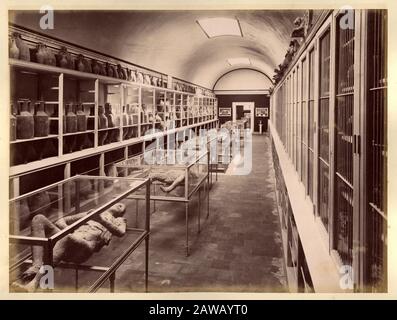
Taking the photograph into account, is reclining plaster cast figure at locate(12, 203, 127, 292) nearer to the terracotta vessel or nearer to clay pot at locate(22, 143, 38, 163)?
clay pot at locate(22, 143, 38, 163)

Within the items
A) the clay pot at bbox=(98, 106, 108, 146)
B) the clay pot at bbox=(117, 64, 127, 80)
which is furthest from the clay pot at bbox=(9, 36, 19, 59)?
the clay pot at bbox=(117, 64, 127, 80)

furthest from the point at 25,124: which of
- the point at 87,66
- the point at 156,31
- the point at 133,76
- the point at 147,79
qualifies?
the point at 147,79

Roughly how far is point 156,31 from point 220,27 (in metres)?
2.53

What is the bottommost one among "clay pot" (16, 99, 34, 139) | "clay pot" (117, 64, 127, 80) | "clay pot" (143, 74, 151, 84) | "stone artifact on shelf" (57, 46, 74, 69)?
"clay pot" (16, 99, 34, 139)

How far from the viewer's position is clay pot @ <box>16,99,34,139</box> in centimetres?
454

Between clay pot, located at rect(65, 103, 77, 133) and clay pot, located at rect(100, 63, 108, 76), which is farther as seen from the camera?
clay pot, located at rect(100, 63, 108, 76)

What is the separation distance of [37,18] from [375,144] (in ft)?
16.2

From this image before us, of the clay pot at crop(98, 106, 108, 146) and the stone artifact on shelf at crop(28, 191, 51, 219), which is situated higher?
the clay pot at crop(98, 106, 108, 146)

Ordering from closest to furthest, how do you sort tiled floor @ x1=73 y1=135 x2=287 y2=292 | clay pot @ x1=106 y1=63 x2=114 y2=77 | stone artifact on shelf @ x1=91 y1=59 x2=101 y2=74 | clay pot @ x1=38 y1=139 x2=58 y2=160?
tiled floor @ x1=73 y1=135 x2=287 y2=292, clay pot @ x1=38 y1=139 x2=58 y2=160, stone artifact on shelf @ x1=91 y1=59 x2=101 y2=74, clay pot @ x1=106 y1=63 x2=114 y2=77

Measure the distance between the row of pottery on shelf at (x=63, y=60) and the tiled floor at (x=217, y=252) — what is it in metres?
2.52

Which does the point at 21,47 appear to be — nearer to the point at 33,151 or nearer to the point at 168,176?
the point at 33,151

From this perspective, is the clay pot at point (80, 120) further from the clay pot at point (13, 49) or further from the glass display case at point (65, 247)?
the glass display case at point (65, 247)

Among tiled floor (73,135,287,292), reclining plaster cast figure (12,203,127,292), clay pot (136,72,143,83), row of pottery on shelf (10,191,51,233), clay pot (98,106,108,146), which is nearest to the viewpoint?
reclining plaster cast figure (12,203,127,292)

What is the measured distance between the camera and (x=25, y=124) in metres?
4.61
